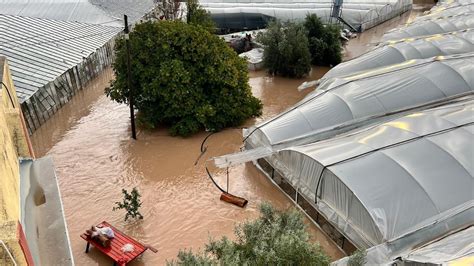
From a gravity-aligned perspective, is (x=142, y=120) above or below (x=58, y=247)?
below

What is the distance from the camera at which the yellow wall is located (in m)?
5.29

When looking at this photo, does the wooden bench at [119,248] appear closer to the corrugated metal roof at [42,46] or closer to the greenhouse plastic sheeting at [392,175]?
the greenhouse plastic sheeting at [392,175]

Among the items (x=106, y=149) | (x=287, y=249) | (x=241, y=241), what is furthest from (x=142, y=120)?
(x=287, y=249)

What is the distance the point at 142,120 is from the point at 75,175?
3.38 metres

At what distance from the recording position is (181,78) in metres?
14.9

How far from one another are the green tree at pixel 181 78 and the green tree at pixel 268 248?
338 inches

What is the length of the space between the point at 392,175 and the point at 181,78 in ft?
27.1

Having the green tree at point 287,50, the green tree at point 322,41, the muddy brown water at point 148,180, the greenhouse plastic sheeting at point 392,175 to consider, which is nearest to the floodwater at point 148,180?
the muddy brown water at point 148,180

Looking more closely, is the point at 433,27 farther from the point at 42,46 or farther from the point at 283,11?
the point at 42,46

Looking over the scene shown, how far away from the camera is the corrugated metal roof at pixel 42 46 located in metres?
16.6

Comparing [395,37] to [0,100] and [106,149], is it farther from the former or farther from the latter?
[0,100]

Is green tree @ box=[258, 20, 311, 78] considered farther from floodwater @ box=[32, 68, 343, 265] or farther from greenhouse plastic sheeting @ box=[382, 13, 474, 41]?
greenhouse plastic sheeting @ box=[382, 13, 474, 41]

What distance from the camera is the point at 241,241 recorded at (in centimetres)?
695

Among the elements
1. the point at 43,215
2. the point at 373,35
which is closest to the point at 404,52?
the point at 373,35
